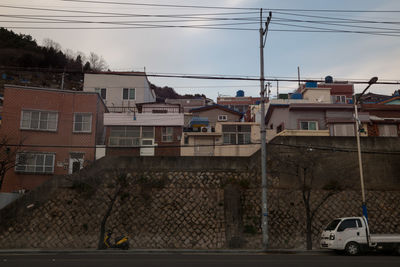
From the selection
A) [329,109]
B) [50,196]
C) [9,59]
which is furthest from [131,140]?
[9,59]

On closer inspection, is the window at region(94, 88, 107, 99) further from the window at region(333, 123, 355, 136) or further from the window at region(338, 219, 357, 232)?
the window at region(338, 219, 357, 232)

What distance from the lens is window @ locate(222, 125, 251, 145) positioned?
31781 millimetres

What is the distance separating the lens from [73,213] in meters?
21.1

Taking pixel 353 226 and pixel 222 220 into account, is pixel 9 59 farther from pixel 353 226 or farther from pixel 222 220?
pixel 353 226

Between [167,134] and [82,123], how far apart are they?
7.83 metres

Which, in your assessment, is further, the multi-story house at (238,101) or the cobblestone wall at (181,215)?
the multi-story house at (238,101)

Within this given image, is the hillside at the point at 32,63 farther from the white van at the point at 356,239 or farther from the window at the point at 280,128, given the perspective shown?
the white van at the point at 356,239

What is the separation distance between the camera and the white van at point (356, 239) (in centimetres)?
1563

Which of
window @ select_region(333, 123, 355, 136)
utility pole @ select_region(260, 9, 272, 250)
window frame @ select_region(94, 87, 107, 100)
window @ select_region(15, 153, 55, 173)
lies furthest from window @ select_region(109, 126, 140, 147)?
window @ select_region(333, 123, 355, 136)

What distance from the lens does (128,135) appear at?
30750 millimetres

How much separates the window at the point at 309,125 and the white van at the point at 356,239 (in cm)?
1410


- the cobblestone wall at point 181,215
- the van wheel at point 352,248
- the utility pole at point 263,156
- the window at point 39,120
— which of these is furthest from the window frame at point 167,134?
the van wheel at point 352,248

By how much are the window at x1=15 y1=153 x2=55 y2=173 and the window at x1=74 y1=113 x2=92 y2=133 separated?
10.6ft

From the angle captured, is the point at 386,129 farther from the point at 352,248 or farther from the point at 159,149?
the point at 159,149
